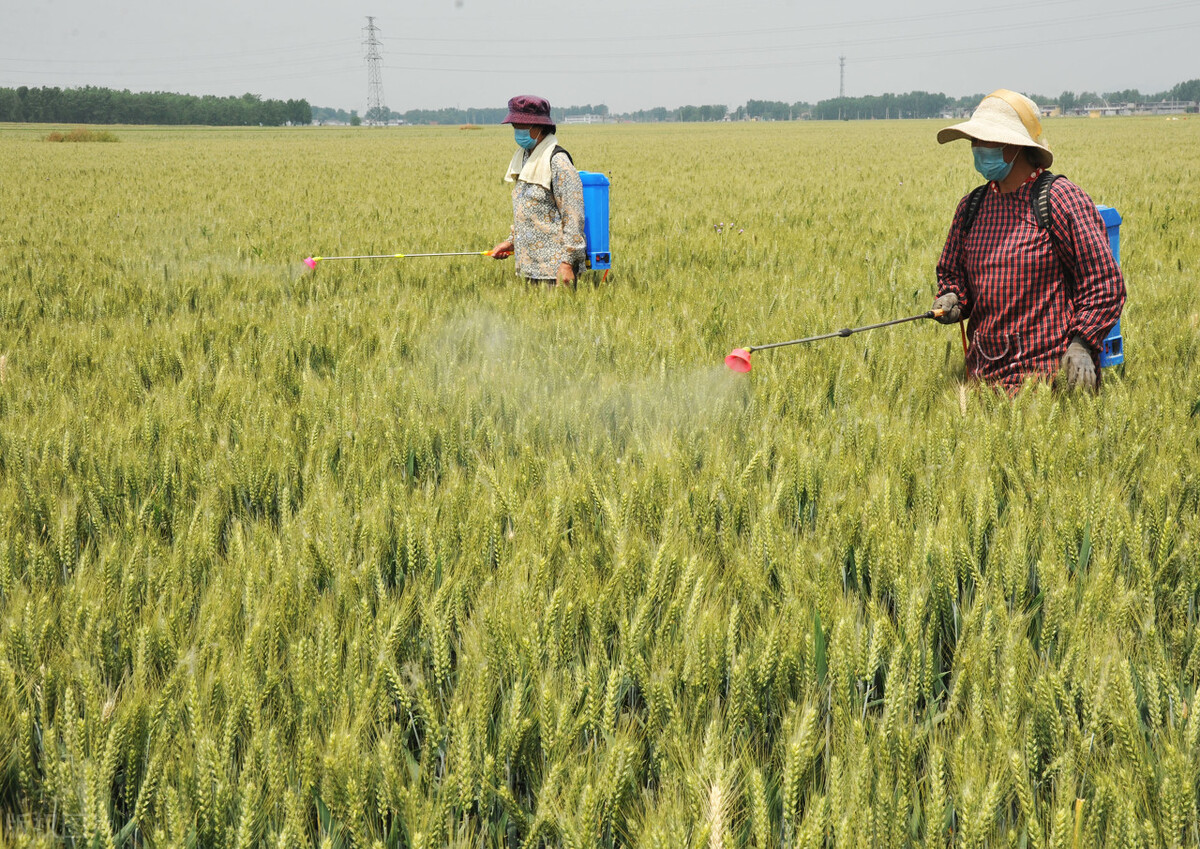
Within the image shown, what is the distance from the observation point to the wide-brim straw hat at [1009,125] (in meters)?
2.94

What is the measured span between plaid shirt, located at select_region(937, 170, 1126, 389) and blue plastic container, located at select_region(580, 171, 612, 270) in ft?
8.47

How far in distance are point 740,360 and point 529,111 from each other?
2.45 metres

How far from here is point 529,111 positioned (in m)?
5.25

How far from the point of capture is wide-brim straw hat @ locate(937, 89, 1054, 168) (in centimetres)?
294

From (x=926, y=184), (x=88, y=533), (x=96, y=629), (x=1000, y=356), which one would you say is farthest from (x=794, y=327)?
(x=926, y=184)

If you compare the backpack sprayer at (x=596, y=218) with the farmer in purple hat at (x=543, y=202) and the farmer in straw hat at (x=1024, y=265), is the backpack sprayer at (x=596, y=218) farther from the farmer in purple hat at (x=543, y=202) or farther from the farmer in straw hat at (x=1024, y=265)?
the farmer in straw hat at (x=1024, y=265)

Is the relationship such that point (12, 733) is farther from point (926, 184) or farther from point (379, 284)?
point (926, 184)

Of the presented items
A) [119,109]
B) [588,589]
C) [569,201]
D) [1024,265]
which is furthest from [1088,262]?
[119,109]

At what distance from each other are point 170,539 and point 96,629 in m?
0.71

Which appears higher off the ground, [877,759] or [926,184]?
[926,184]

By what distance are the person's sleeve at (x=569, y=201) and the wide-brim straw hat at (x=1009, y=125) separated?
2585mm

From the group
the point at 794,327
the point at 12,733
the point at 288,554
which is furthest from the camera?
the point at 794,327

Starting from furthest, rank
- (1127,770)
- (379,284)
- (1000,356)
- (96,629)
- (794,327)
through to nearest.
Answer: (379,284)
(794,327)
(1000,356)
(96,629)
(1127,770)

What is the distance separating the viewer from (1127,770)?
1.22 meters
